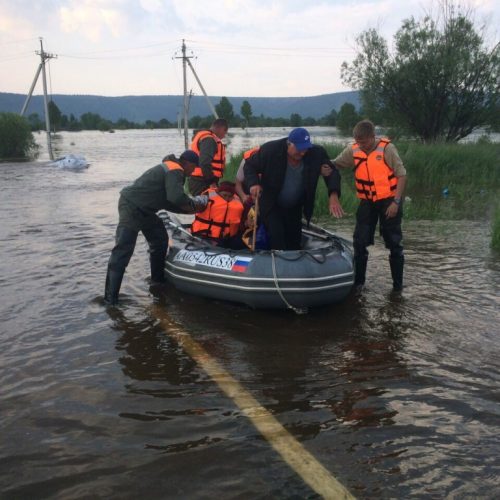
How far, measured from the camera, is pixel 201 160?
7.00 metres

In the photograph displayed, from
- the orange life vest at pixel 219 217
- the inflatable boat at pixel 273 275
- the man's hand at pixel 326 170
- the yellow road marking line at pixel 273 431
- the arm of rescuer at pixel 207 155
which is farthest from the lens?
the arm of rescuer at pixel 207 155

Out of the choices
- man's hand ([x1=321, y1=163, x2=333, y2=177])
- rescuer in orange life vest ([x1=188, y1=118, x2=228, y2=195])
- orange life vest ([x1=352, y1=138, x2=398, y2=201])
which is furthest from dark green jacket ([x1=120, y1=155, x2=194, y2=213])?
orange life vest ([x1=352, y1=138, x2=398, y2=201])

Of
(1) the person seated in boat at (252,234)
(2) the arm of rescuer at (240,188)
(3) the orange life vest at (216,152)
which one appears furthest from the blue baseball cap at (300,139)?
(3) the orange life vest at (216,152)

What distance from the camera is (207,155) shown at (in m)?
Answer: 7.02

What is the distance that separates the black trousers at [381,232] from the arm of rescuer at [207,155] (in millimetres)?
2241

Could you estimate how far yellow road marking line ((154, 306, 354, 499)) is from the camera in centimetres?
264

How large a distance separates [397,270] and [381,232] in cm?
44

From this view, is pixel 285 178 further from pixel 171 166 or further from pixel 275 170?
pixel 171 166

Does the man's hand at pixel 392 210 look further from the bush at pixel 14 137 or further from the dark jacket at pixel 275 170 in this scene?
the bush at pixel 14 137

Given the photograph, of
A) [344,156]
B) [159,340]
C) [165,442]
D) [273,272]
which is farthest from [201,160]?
[165,442]

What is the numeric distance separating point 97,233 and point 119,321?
15.0ft

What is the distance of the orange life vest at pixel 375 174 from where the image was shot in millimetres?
5344

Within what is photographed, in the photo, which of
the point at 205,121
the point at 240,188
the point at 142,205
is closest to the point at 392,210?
the point at 240,188

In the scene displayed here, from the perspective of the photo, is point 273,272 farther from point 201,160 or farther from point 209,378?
point 201,160
